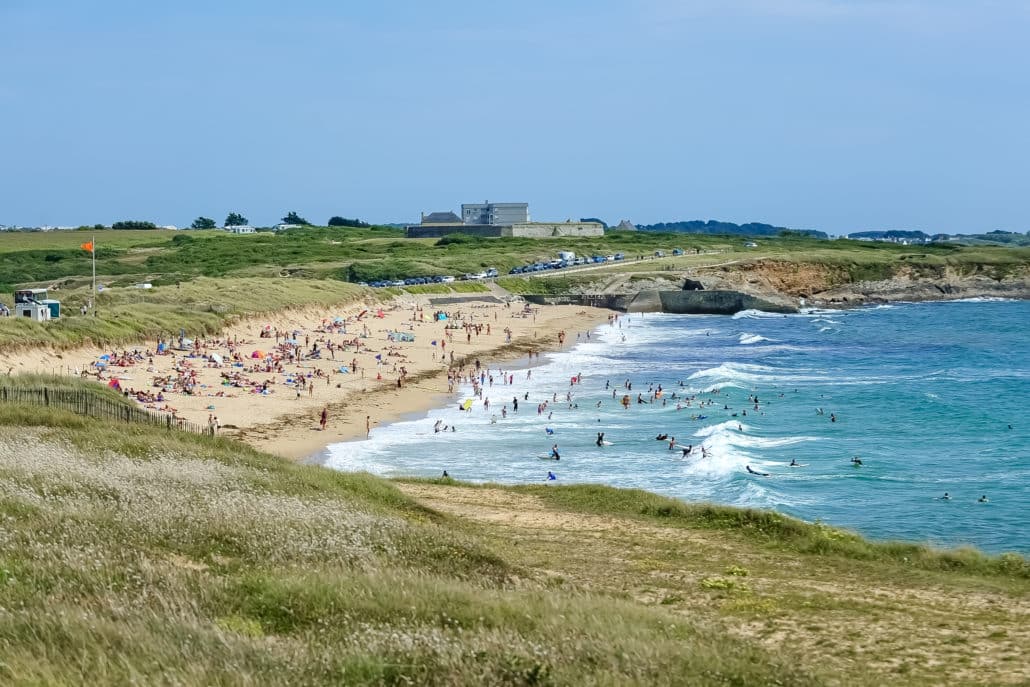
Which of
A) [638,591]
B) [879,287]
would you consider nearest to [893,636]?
[638,591]

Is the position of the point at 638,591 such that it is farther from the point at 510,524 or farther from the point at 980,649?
the point at 510,524

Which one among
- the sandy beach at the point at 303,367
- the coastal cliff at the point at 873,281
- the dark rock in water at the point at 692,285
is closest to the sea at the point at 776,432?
the sandy beach at the point at 303,367

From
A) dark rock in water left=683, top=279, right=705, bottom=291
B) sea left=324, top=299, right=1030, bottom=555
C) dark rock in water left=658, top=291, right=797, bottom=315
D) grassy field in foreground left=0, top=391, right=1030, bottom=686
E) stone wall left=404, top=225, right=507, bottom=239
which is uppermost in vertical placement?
stone wall left=404, top=225, right=507, bottom=239

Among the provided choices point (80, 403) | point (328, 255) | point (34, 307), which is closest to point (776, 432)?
point (80, 403)

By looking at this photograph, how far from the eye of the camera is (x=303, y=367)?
4959cm

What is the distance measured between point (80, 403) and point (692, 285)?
7450 centimetres

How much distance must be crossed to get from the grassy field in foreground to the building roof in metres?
142

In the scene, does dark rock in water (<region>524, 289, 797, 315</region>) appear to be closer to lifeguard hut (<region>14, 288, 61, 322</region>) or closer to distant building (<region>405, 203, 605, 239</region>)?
lifeguard hut (<region>14, 288, 61, 322</region>)

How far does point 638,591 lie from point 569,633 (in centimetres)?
563

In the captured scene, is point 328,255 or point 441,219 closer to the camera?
point 328,255

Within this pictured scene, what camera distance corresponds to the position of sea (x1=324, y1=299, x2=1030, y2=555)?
27531 millimetres

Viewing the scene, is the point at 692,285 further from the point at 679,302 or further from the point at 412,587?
the point at 412,587

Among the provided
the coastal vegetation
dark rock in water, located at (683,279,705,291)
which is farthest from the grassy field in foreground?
dark rock in water, located at (683,279,705,291)

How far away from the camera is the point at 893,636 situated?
38.2ft
